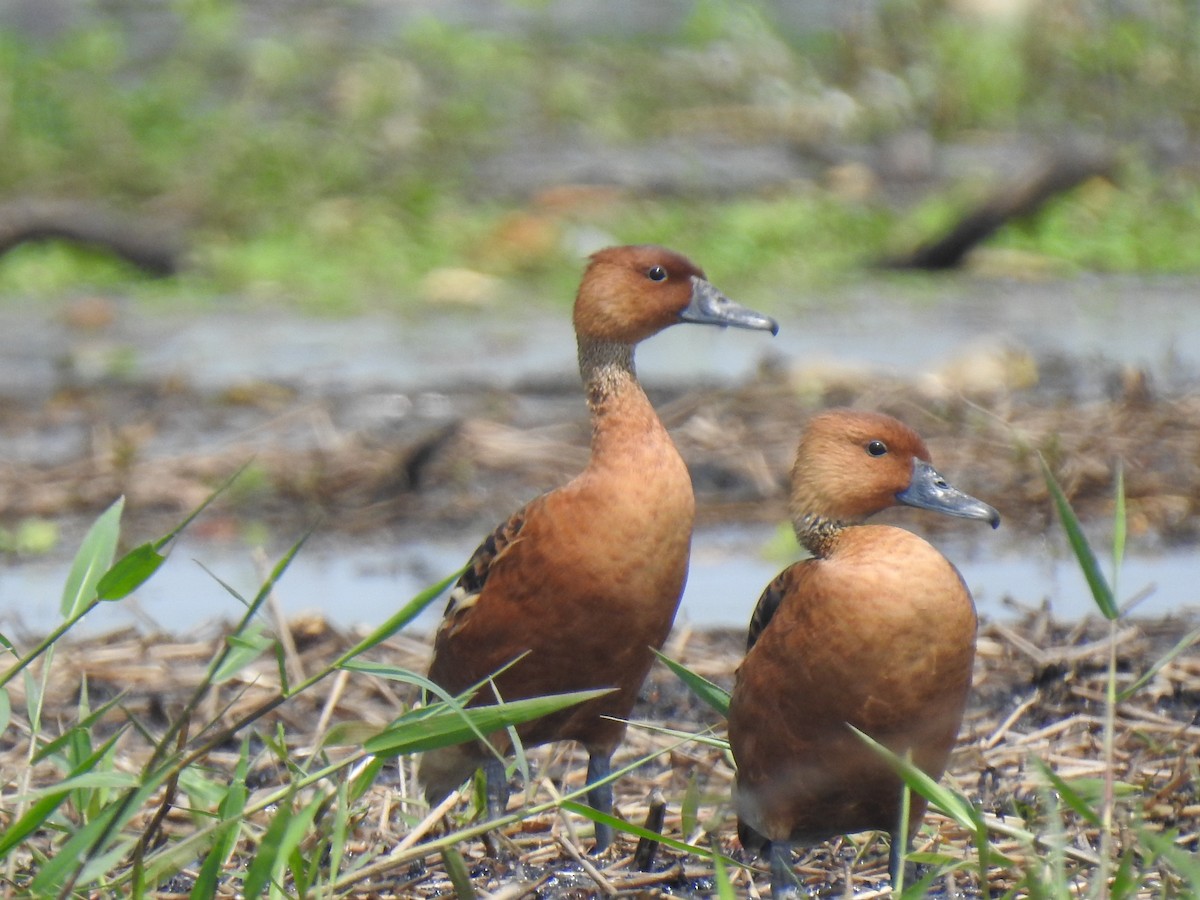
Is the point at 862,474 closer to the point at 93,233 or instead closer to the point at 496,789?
the point at 496,789

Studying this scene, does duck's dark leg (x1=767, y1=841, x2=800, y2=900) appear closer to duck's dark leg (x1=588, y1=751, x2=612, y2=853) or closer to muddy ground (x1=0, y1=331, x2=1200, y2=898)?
muddy ground (x1=0, y1=331, x2=1200, y2=898)

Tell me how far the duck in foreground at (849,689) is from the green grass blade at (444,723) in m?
0.53

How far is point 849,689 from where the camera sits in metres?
2.94

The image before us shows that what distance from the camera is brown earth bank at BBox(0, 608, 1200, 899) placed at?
3004 mm

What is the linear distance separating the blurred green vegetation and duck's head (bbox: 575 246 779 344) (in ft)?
15.9

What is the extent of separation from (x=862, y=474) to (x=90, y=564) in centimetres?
135

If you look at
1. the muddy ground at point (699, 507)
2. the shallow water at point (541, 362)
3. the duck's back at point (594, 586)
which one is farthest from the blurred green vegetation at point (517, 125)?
the duck's back at point (594, 586)

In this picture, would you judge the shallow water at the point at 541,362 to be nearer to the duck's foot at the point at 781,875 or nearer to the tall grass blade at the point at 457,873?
the duck's foot at the point at 781,875

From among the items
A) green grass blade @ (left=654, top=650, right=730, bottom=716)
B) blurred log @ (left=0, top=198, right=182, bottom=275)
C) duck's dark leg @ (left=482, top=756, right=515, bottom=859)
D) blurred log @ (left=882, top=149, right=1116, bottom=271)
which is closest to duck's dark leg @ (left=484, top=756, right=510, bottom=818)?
duck's dark leg @ (left=482, top=756, right=515, bottom=859)

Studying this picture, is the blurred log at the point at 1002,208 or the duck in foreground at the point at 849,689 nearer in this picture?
the duck in foreground at the point at 849,689

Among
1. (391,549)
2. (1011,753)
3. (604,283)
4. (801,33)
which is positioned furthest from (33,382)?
(801,33)

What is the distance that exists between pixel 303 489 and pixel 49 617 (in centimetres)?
112

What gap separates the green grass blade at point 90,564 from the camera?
113 inches

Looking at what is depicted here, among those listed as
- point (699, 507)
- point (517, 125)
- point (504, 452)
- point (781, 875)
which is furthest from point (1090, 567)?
point (517, 125)
